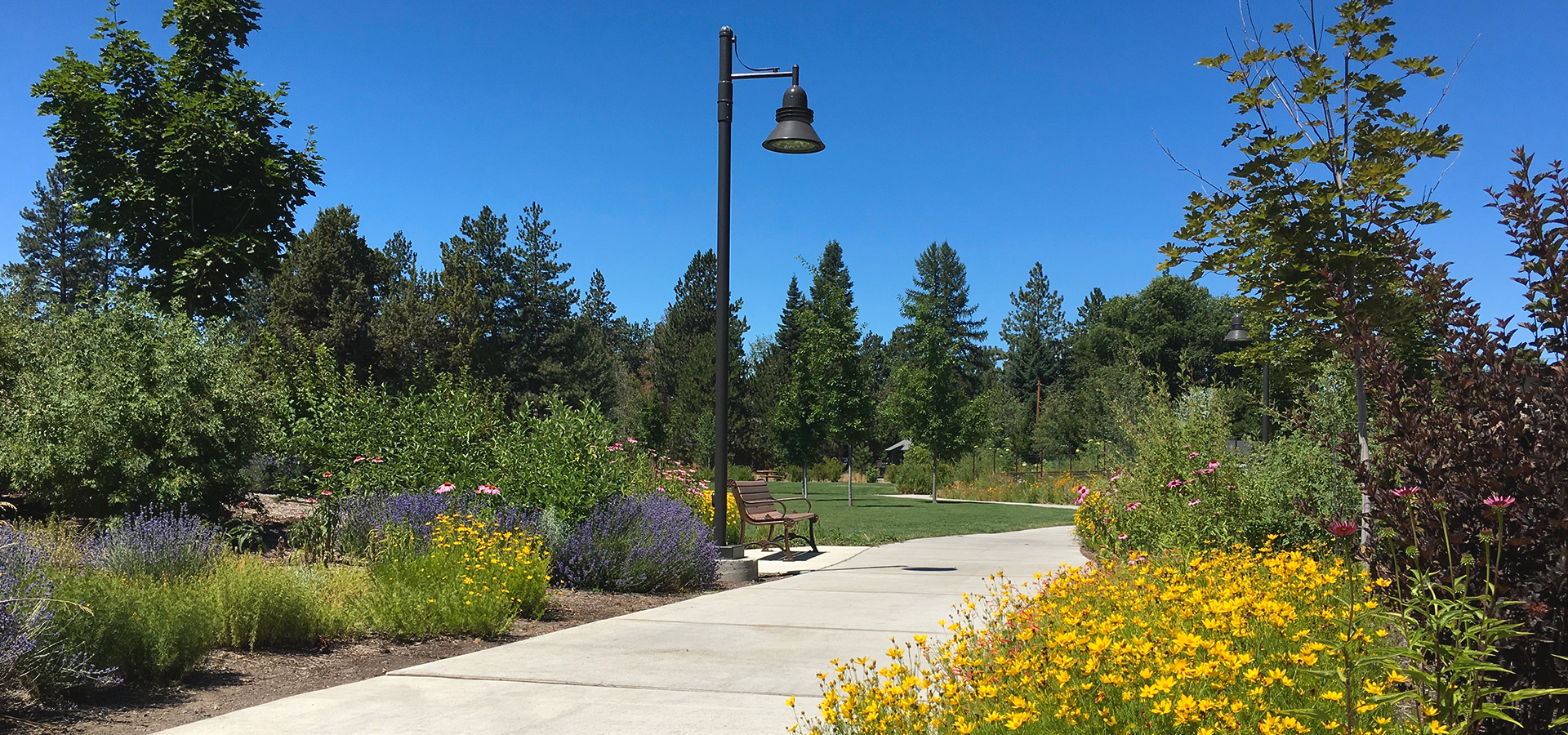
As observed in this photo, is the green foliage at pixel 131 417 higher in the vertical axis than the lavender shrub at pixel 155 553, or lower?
higher

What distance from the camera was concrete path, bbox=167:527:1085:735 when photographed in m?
4.34

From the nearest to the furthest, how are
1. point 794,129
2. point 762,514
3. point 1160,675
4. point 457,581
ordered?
point 1160,675 → point 457,581 → point 794,129 → point 762,514

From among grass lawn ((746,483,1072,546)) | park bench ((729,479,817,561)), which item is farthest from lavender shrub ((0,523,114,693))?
grass lawn ((746,483,1072,546))

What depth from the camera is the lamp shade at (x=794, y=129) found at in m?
9.81

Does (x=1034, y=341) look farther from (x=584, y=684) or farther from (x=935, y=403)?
(x=584, y=684)

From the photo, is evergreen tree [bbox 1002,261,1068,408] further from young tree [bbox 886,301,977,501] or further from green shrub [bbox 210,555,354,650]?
green shrub [bbox 210,555,354,650]

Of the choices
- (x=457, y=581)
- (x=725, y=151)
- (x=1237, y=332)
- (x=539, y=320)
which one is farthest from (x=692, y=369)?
(x=457, y=581)

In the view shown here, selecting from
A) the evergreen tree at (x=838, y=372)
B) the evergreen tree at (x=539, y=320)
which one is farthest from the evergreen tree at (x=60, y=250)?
the evergreen tree at (x=838, y=372)

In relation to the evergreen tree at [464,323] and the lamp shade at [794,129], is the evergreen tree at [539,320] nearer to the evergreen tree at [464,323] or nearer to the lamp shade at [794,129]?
the evergreen tree at [464,323]

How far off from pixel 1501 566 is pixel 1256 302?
16.0 ft

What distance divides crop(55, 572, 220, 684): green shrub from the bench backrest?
6.50m

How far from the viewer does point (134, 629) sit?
491 cm

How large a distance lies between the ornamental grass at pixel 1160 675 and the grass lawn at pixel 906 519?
9027 mm

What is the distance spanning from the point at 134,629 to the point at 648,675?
2678mm
